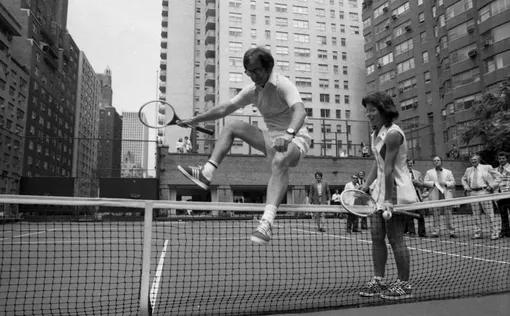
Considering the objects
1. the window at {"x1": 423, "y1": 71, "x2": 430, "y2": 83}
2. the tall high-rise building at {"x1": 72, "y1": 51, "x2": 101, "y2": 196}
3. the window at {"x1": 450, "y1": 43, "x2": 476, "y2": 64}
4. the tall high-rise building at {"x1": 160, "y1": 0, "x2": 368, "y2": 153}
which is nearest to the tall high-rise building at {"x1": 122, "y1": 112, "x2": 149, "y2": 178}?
the tall high-rise building at {"x1": 160, "y1": 0, "x2": 368, "y2": 153}

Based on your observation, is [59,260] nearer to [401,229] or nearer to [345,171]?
[401,229]

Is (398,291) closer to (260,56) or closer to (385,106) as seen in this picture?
(385,106)

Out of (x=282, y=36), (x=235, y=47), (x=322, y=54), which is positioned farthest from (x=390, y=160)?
(x=322, y=54)

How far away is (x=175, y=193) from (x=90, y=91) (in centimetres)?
7346

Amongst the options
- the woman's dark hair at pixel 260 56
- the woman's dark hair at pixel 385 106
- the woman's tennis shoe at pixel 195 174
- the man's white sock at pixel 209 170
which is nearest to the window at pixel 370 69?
the woman's dark hair at pixel 385 106

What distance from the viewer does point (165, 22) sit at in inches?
2975

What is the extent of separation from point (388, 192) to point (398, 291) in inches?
35.8

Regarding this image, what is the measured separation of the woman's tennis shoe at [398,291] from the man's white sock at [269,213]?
4.04 feet

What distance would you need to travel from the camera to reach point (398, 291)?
3.53 m

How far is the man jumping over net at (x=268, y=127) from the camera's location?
3488mm

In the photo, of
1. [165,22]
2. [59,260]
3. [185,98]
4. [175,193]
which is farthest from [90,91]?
[59,260]

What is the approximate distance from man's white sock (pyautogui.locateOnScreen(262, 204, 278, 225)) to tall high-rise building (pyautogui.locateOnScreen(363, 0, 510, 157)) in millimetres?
29899

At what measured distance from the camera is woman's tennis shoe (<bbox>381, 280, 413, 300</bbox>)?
349 centimetres

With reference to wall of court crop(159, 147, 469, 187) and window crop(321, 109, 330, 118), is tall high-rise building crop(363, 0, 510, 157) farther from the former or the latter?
window crop(321, 109, 330, 118)
